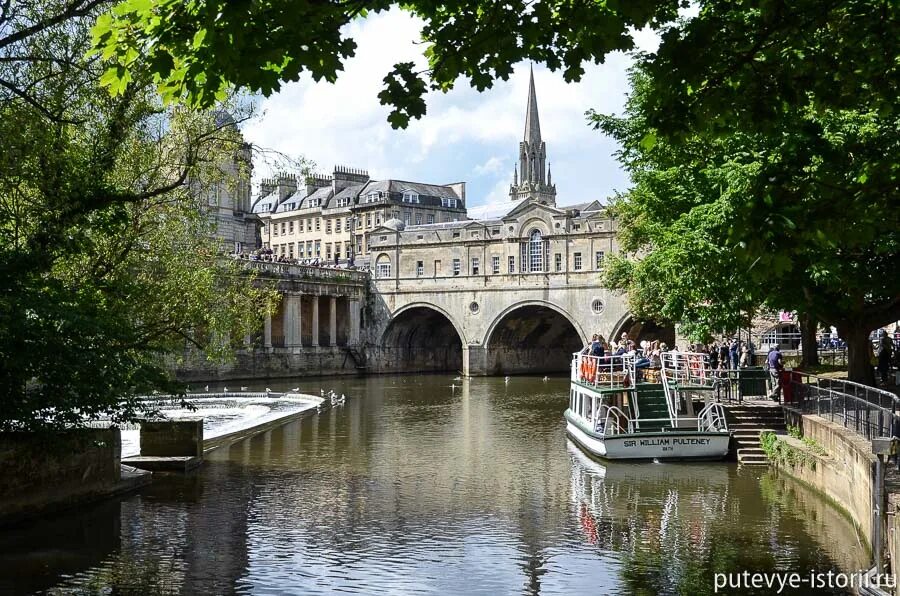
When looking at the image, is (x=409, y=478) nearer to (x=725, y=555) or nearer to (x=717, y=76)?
(x=725, y=555)

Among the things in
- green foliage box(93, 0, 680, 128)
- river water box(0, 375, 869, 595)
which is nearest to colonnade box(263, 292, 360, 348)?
river water box(0, 375, 869, 595)

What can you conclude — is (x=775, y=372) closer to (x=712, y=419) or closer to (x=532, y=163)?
(x=712, y=419)

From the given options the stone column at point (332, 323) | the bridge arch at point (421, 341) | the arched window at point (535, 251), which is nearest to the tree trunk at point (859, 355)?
the arched window at point (535, 251)

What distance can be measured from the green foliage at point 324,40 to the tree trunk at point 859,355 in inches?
751

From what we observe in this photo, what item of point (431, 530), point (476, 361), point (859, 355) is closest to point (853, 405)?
point (859, 355)

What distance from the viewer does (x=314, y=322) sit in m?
65.2

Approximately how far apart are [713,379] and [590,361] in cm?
355

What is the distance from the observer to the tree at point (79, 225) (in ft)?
50.3

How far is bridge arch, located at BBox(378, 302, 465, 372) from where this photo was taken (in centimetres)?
6756

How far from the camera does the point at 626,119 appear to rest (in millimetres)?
31953

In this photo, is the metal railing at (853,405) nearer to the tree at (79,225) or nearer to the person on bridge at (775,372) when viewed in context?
the person on bridge at (775,372)

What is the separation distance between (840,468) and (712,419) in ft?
21.8

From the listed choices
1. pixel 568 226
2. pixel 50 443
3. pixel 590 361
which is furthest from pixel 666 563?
pixel 568 226

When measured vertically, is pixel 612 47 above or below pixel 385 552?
above
